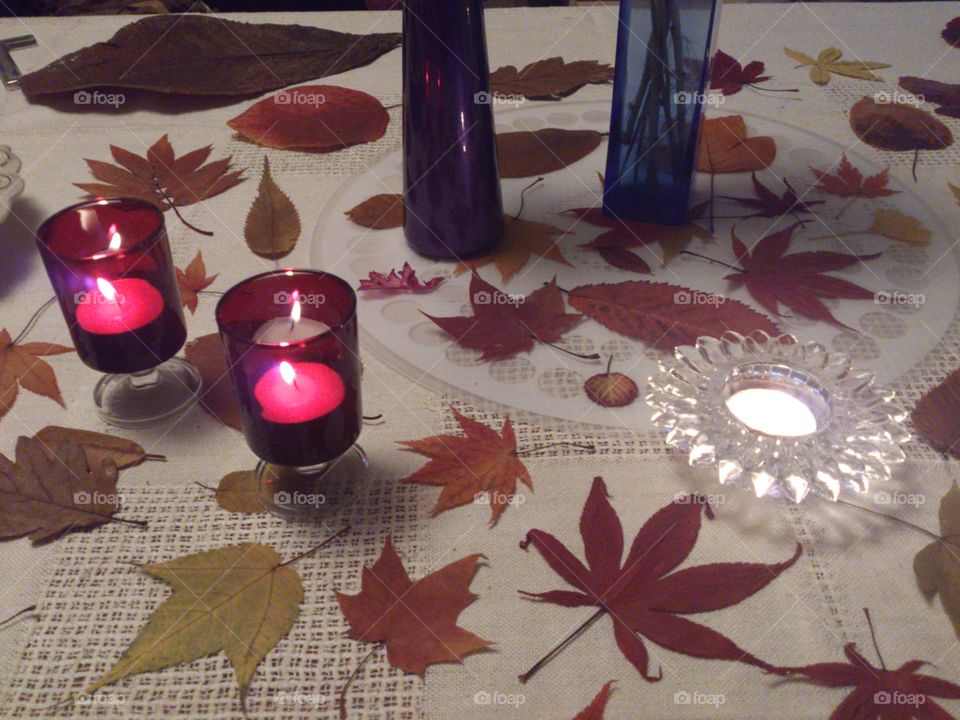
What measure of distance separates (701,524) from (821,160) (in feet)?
1.47

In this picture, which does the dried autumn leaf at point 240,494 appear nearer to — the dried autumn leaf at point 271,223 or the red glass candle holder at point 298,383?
the red glass candle holder at point 298,383

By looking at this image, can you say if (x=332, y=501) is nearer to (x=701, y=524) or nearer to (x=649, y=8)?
(x=701, y=524)

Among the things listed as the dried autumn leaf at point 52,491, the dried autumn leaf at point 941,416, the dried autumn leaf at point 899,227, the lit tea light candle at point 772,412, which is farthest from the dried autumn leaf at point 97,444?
the dried autumn leaf at point 899,227

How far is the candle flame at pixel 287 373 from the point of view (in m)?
0.41

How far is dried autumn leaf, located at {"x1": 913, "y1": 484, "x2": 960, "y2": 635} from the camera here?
39 centimetres

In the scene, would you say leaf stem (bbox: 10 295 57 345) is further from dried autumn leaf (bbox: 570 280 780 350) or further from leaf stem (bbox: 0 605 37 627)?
dried autumn leaf (bbox: 570 280 780 350)

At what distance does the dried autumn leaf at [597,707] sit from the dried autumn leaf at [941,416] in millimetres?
Result: 250

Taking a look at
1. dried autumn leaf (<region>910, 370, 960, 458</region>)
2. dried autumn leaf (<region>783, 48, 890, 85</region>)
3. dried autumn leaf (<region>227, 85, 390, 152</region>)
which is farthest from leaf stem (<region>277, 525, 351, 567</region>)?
dried autumn leaf (<region>783, 48, 890, 85</region>)

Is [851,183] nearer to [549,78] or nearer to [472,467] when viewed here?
[549,78]

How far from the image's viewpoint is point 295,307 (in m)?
0.46

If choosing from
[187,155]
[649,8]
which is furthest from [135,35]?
[649,8]

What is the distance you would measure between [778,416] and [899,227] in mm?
280

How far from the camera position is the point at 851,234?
644 mm

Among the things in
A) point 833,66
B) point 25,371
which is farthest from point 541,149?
point 25,371
